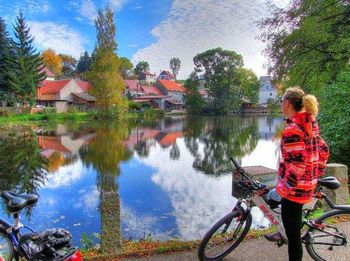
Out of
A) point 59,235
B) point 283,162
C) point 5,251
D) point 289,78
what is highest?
point 289,78

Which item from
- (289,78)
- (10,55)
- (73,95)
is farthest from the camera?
(73,95)

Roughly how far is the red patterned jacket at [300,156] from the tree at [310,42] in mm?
9888

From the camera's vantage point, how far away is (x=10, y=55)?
38.3 meters

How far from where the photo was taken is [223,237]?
3770 mm

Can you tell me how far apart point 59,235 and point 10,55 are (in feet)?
137

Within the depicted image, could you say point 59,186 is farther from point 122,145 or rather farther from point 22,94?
point 22,94

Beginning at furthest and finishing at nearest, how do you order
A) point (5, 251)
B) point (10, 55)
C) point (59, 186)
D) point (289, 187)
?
1. point (10, 55)
2. point (59, 186)
3. point (5, 251)
4. point (289, 187)

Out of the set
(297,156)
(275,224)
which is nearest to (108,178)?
(275,224)

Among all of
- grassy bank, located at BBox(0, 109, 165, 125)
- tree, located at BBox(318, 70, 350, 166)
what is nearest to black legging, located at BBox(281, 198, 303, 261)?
tree, located at BBox(318, 70, 350, 166)

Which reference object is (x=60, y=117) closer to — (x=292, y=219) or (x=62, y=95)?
(x=62, y=95)

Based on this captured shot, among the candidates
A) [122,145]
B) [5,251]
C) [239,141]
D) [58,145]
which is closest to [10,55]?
[58,145]

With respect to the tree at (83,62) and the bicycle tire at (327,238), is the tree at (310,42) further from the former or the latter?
the tree at (83,62)

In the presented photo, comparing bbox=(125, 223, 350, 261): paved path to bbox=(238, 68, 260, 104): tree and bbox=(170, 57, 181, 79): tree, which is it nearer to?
bbox=(238, 68, 260, 104): tree

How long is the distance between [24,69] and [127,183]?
110ft
